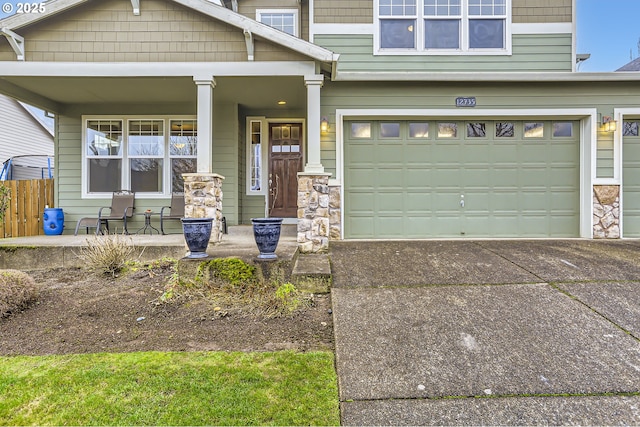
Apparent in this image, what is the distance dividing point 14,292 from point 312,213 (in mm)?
3387

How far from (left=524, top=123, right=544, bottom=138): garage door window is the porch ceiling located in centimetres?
422

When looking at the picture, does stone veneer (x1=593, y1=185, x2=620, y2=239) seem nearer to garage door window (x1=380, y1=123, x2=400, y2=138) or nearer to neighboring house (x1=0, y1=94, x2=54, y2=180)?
garage door window (x1=380, y1=123, x2=400, y2=138)

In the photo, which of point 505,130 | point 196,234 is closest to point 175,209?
point 196,234

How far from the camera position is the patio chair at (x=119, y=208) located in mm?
6961

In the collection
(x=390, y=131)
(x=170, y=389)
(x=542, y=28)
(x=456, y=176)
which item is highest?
(x=542, y=28)

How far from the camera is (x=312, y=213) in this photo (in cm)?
491

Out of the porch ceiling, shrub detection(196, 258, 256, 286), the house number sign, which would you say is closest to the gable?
the porch ceiling

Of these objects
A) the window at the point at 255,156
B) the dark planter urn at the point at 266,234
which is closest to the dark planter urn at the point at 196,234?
the dark planter urn at the point at 266,234

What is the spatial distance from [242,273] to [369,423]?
2.45 m

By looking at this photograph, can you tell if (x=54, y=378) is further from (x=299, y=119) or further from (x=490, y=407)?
(x=299, y=119)

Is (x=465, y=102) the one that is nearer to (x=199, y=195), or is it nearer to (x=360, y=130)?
(x=360, y=130)

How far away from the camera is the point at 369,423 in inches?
72.6

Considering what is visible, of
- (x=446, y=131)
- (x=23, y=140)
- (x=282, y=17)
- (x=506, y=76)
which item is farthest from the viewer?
(x=23, y=140)

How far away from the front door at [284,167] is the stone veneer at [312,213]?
264 centimetres
